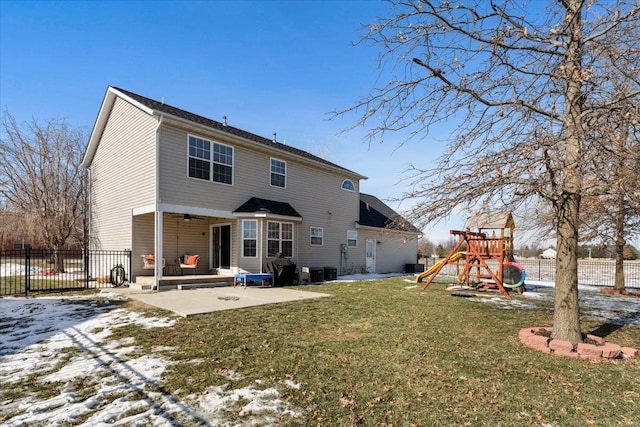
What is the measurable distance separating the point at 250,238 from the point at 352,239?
7.92m

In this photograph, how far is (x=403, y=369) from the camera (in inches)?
177

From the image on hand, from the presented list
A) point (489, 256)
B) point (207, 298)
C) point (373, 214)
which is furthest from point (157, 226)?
point (373, 214)

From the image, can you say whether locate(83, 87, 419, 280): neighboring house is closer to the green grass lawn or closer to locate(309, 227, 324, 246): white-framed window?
locate(309, 227, 324, 246): white-framed window

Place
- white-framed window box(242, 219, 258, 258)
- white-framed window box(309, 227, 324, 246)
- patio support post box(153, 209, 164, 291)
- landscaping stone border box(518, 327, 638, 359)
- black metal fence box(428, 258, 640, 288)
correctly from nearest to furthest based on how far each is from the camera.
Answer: landscaping stone border box(518, 327, 638, 359) < patio support post box(153, 209, 164, 291) < white-framed window box(242, 219, 258, 258) < white-framed window box(309, 227, 324, 246) < black metal fence box(428, 258, 640, 288)

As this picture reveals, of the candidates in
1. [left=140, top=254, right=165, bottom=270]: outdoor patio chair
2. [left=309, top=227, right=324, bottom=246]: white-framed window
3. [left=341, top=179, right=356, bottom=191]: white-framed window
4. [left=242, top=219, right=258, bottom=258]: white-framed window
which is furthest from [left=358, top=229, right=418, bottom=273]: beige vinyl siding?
[left=140, top=254, right=165, bottom=270]: outdoor patio chair

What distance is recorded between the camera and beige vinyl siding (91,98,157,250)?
40.2 feet

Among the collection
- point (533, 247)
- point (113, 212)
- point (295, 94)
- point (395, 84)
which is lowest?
point (533, 247)

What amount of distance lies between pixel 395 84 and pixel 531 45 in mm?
2427

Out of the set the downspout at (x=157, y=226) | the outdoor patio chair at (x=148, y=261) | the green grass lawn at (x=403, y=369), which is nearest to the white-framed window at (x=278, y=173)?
the downspout at (x=157, y=226)

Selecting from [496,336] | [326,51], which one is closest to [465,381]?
[496,336]

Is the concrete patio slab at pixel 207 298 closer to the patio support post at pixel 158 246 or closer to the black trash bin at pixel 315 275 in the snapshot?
the patio support post at pixel 158 246

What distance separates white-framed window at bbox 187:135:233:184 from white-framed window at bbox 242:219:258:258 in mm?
1901

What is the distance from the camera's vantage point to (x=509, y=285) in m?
13.2

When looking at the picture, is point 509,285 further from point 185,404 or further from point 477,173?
point 185,404
